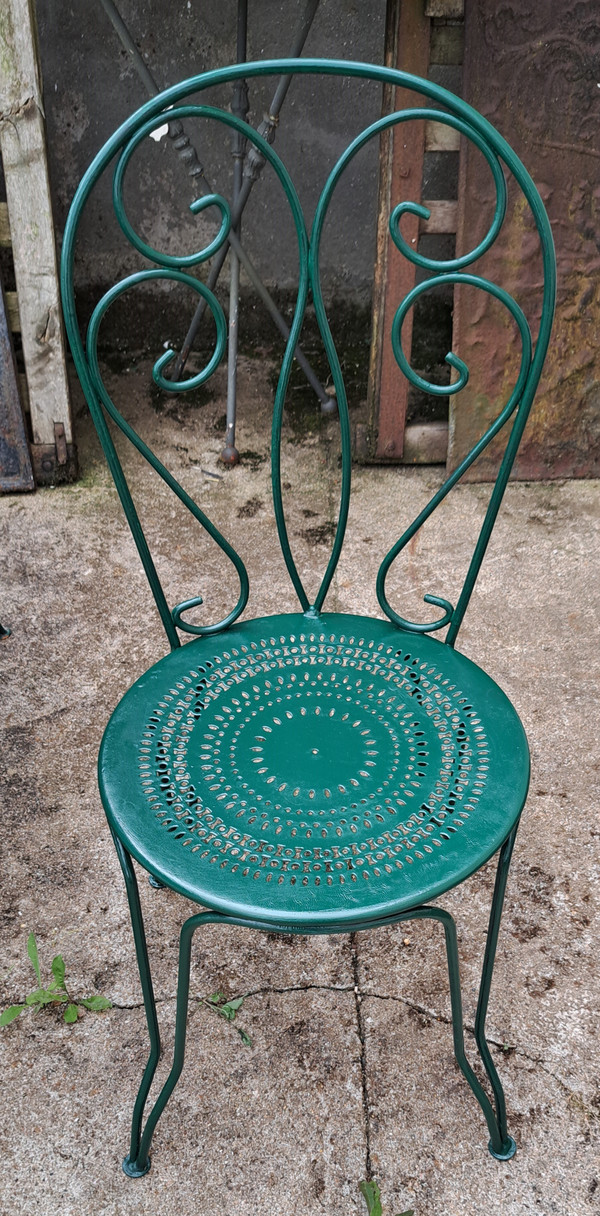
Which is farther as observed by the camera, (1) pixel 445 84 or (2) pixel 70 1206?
(1) pixel 445 84

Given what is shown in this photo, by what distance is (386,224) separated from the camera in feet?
8.86

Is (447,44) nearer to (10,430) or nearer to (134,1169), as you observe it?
(10,430)

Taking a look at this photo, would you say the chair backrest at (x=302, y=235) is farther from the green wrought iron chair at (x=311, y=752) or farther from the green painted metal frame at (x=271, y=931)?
the green painted metal frame at (x=271, y=931)

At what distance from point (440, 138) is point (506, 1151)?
236cm

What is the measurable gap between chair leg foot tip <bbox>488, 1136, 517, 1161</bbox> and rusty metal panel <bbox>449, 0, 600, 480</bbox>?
195 cm

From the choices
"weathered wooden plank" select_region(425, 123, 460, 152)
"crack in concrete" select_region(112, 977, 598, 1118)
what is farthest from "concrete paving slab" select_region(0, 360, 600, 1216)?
"weathered wooden plank" select_region(425, 123, 460, 152)

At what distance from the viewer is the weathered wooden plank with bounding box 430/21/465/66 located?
100 inches

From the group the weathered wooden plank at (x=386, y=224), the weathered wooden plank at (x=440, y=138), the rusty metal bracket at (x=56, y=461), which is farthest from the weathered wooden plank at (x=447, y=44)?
the rusty metal bracket at (x=56, y=461)

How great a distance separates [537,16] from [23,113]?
132 cm

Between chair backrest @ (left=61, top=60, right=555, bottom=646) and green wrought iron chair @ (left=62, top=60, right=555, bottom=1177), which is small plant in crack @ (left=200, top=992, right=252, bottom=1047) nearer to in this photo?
green wrought iron chair @ (left=62, top=60, right=555, bottom=1177)

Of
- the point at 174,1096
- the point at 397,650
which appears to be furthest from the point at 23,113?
the point at 174,1096

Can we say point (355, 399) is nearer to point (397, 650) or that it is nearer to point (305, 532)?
point (305, 532)

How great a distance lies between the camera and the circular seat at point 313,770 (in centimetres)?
112

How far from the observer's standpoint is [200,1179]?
4.49ft
